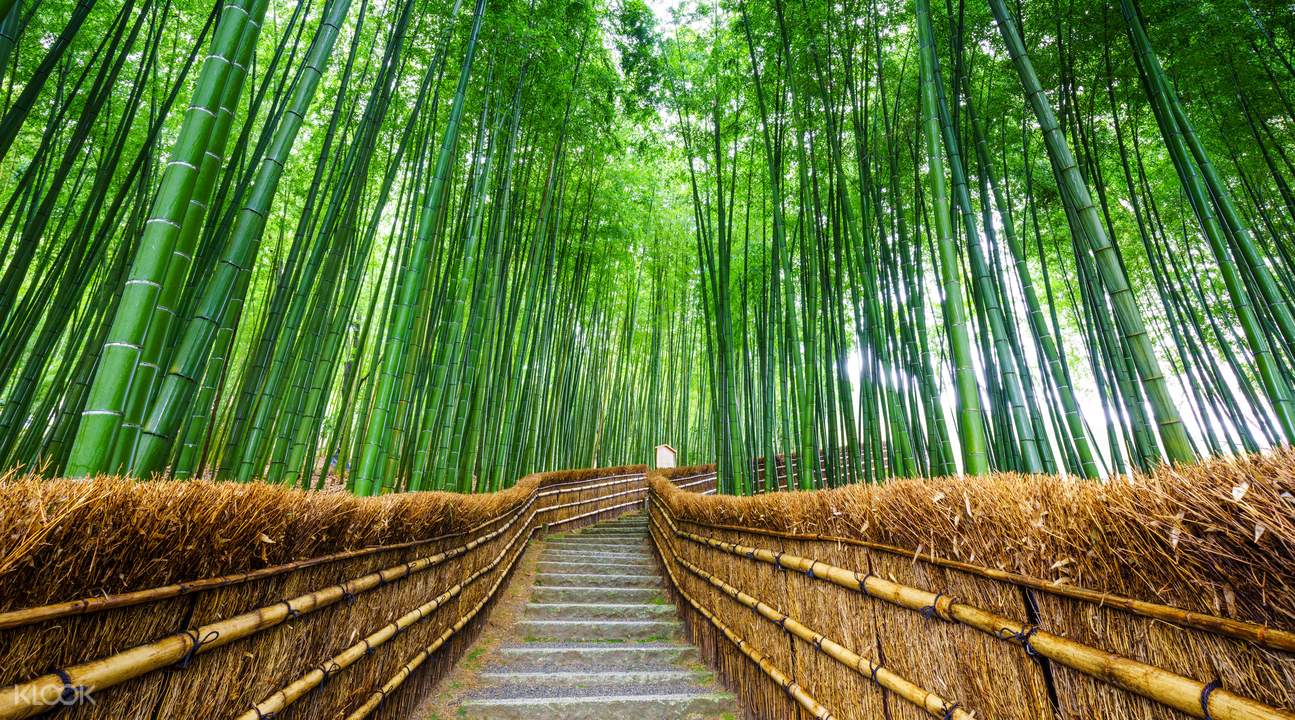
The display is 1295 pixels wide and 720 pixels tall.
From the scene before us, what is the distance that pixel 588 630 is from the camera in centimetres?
305

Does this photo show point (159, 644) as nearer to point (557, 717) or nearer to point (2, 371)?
point (557, 717)

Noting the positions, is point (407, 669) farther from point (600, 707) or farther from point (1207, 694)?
point (1207, 694)

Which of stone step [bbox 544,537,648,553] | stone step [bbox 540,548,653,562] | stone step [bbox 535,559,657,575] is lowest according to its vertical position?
stone step [bbox 535,559,657,575]

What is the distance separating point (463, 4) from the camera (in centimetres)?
305

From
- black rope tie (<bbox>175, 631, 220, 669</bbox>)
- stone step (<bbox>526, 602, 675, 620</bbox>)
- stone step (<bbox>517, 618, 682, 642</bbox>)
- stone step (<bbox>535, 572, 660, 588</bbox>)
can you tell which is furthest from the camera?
stone step (<bbox>535, 572, 660, 588</bbox>)

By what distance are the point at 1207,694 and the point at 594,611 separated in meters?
3.04

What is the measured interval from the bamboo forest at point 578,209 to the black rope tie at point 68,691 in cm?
47

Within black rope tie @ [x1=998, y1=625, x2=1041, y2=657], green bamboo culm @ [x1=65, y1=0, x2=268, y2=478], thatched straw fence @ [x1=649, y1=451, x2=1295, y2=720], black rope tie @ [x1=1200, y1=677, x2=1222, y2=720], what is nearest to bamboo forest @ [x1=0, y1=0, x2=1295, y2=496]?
green bamboo culm @ [x1=65, y1=0, x2=268, y2=478]

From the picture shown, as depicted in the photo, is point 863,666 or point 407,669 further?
point 407,669

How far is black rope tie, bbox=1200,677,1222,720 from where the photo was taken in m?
0.68

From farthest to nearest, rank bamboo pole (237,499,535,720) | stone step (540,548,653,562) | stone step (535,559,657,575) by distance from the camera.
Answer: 1. stone step (540,548,653,562)
2. stone step (535,559,657,575)
3. bamboo pole (237,499,535,720)

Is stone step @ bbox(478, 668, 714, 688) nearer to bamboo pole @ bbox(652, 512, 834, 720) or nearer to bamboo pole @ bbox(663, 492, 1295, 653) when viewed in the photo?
bamboo pole @ bbox(652, 512, 834, 720)

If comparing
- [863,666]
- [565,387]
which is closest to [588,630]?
[863,666]

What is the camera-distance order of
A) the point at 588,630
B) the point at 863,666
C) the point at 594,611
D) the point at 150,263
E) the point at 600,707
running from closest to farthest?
the point at 150,263
the point at 863,666
the point at 600,707
the point at 588,630
the point at 594,611
